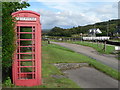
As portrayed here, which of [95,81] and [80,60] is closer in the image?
[95,81]

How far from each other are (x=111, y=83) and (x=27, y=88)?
342 cm

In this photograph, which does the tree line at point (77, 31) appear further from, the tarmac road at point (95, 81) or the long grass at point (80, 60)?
the tarmac road at point (95, 81)

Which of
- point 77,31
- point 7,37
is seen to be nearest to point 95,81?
point 7,37

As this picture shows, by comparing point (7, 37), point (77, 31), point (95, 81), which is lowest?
point (95, 81)

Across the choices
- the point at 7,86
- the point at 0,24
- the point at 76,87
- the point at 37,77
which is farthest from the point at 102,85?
the point at 0,24

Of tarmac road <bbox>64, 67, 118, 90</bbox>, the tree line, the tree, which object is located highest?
the tree line

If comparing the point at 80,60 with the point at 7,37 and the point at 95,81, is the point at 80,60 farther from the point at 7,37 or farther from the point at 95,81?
the point at 7,37

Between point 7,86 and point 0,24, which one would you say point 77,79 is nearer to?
point 7,86

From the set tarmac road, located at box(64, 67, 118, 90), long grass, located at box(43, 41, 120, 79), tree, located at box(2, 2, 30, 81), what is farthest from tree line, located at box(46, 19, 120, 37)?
tree, located at box(2, 2, 30, 81)

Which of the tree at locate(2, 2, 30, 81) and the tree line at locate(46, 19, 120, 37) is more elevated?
the tree line at locate(46, 19, 120, 37)

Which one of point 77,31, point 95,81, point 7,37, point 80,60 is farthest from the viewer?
point 77,31

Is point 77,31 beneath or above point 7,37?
above

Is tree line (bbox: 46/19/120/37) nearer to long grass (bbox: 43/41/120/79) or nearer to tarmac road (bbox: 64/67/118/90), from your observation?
long grass (bbox: 43/41/120/79)

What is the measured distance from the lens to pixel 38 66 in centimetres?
734
